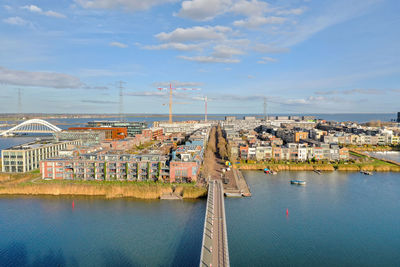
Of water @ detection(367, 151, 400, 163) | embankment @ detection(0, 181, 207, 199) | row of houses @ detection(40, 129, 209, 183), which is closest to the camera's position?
embankment @ detection(0, 181, 207, 199)

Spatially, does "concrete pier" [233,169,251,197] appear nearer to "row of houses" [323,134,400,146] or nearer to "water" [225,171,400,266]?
"water" [225,171,400,266]

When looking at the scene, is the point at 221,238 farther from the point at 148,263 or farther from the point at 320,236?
the point at 320,236

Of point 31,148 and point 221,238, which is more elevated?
point 31,148

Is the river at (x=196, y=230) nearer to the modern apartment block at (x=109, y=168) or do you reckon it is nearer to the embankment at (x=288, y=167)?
the modern apartment block at (x=109, y=168)

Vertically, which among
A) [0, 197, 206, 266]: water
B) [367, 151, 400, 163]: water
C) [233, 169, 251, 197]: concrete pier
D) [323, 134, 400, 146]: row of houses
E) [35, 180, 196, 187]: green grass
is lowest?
[0, 197, 206, 266]: water

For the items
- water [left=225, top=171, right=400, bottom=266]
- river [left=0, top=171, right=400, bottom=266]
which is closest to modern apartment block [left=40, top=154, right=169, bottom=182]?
river [left=0, top=171, right=400, bottom=266]

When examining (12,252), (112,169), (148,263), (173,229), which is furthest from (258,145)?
(12,252)
